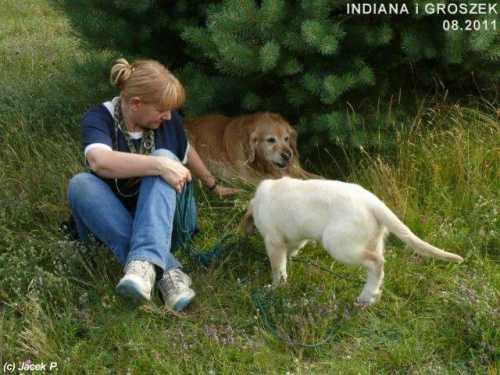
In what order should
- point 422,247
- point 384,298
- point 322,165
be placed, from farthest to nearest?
point 322,165 < point 384,298 < point 422,247

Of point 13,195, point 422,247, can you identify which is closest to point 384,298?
point 422,247

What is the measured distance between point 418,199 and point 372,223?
1.34 m

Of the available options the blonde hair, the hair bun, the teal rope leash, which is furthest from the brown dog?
the hair bun

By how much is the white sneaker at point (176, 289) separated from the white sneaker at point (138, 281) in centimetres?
18

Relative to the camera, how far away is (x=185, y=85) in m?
4.88

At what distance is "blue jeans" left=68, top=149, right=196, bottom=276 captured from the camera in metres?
3.37

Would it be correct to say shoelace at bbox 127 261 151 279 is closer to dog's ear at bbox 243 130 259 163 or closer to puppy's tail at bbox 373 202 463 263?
puppy's tail at bbox 373 202 463 263

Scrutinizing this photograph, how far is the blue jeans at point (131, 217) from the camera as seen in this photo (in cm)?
337

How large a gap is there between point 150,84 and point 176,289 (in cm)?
118

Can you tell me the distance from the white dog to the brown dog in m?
1.51

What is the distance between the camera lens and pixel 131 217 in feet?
11.9

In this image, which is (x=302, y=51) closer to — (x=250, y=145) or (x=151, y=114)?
(x=250, y=145)

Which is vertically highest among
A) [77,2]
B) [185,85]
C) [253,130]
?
[77,2]

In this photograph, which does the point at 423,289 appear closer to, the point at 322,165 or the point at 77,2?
the point at 322,165
